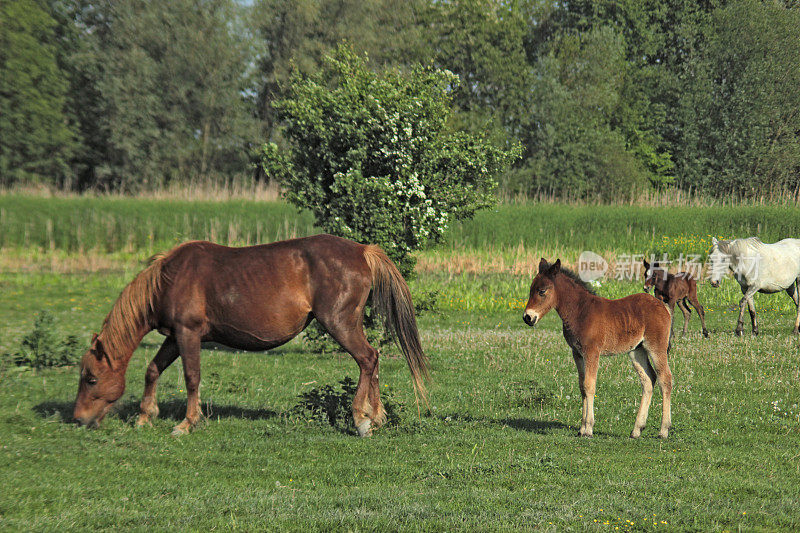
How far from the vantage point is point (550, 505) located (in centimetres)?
648

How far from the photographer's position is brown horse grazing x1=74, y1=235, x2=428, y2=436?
910 centimetres

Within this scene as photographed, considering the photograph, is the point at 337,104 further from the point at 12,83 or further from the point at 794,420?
the point at 12,83

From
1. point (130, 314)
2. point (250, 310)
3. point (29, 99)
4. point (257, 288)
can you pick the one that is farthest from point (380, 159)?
point (29, 99)

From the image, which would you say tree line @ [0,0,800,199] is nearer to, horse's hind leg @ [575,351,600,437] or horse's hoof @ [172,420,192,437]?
horse's hoof @ [172,420,192,437]

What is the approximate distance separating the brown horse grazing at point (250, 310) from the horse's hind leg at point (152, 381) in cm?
1

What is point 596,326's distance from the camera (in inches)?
344

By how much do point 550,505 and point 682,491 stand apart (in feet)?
4.77

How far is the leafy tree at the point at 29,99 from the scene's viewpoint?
45.0 m

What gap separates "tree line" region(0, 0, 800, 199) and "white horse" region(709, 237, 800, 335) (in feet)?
96.1

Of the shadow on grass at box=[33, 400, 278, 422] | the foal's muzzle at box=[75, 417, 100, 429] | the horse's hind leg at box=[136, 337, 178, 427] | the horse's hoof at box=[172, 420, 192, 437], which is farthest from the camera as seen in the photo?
the shadow on grass at box=[33, 400, 278, 422]

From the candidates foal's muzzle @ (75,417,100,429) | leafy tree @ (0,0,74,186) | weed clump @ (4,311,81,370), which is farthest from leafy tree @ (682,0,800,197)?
foal's muzzle @ (75,417,100,429)

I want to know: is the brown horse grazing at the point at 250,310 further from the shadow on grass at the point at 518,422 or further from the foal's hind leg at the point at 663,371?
the foal's hind leg at the point at 663,371

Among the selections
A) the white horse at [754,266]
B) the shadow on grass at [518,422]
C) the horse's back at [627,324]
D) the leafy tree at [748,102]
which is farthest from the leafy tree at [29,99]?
the leafy tree at [748,102]

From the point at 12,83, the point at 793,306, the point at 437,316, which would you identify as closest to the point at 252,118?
the point at 12,83
